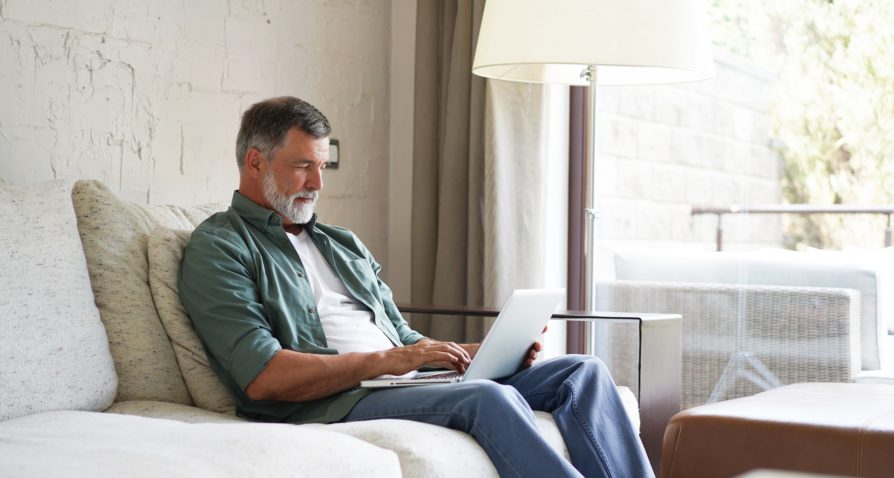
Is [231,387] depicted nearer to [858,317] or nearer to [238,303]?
[238,303]

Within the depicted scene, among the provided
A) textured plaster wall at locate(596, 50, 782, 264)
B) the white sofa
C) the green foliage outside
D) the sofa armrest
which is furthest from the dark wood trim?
the white sofa

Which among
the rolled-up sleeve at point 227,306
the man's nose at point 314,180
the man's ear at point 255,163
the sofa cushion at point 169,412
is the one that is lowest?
the sofa cushion at point 169,412

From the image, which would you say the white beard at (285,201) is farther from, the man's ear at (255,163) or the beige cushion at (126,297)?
the beige cushion at (126,297)

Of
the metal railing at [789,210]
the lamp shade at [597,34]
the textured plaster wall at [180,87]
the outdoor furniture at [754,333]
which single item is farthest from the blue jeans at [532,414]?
the metal railing at [789,210]

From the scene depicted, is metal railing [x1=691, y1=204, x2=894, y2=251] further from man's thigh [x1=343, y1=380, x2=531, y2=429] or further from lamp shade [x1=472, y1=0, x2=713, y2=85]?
man's thigh [x1=343, y1=380, x2=531, y2=429]

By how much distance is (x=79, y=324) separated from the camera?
2189 millimetres

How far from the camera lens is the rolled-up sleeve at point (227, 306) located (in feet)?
7.30

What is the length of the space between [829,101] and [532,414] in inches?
70.9

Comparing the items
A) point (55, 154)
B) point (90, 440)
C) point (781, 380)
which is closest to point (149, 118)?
point (55, 154)

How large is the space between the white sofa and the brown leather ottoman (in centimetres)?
23

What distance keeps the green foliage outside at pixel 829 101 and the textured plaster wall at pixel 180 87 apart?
1260mm

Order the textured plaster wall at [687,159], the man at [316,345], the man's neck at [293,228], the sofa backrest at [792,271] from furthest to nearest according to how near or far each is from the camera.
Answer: the textured plaster wall at [687,159], the sofa backrest at [792,271], the man's neck at [293,228], the man at [316,345]

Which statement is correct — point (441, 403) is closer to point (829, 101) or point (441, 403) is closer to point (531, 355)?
point (531, 355)

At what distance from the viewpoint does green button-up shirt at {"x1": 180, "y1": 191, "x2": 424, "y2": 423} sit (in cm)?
226
